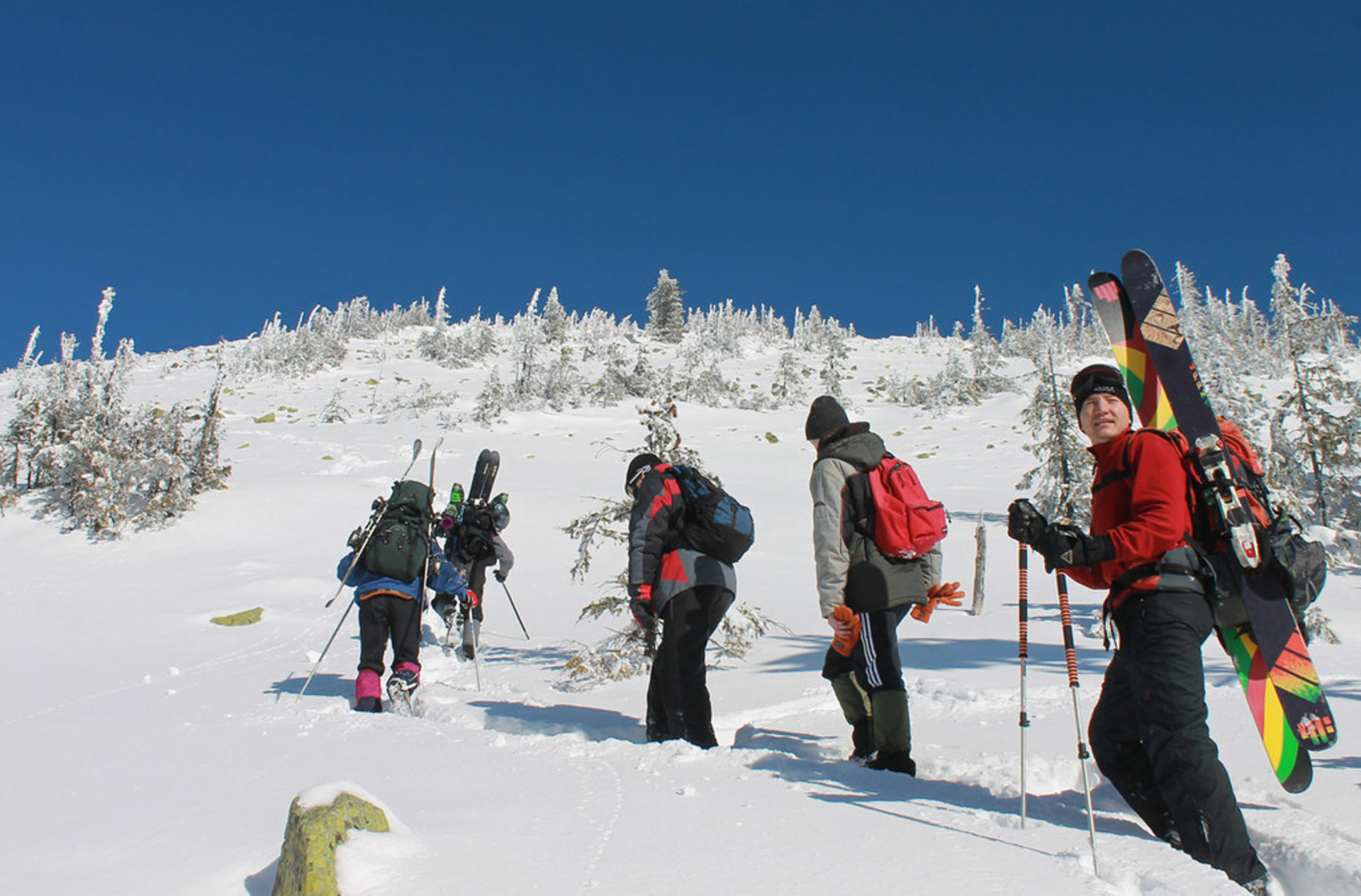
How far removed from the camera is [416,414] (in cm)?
3334

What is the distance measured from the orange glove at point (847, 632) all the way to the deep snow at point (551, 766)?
1.94 feet

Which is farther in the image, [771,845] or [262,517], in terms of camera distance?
[262,517]

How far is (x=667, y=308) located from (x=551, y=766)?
7095 centimetres

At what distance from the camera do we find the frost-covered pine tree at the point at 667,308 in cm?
7231

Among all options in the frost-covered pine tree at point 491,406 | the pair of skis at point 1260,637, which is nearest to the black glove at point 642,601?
the pair of skis at point 1260,637

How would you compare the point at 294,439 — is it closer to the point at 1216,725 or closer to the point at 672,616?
the point at 672,616

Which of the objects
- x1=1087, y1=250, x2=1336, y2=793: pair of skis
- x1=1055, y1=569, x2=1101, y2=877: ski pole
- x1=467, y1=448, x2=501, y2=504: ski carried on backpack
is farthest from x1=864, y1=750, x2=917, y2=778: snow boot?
x1=467, y1=448, x2=501, y2=504: ski carried on backpack

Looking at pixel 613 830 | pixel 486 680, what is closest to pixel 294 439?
pixel 486 680

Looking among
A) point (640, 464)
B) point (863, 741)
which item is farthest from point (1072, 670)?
point (640, 464)

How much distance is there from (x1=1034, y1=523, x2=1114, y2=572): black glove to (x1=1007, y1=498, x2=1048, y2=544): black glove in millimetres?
23

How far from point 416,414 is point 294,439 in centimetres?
778

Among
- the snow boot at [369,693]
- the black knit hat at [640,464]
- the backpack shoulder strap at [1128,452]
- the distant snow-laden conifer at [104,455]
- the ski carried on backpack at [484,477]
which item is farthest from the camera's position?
the distant snow-laden conifer at [104,455]

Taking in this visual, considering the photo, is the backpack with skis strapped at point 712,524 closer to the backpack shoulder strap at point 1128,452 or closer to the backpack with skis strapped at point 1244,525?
the backpack shoulder strap at point 1128,452

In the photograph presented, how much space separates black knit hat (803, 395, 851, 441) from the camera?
13.8 feet
